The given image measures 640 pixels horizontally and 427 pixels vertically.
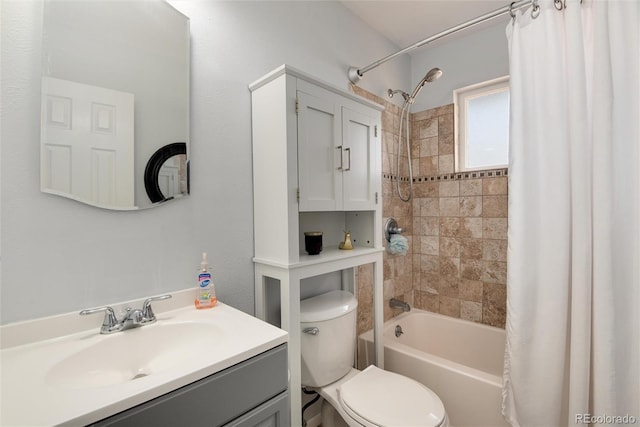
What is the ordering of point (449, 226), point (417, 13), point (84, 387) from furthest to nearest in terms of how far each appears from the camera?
point (449, 226), point (417, 13), point (84, 387)

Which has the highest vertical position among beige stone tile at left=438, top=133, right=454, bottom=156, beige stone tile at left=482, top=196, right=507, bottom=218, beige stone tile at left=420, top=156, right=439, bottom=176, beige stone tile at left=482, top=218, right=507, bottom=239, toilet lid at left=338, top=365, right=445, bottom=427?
beige stone tile at left=438, top=133, right=454, bottom=156

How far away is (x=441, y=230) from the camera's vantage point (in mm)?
2244

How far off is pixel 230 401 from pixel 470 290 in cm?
192

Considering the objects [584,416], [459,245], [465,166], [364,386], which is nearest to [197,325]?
[364,386]

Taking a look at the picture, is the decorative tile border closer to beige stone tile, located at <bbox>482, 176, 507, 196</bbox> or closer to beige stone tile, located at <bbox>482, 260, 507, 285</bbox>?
beige stone tile, located at <bbox>482, 176, 507, 196</bbox>

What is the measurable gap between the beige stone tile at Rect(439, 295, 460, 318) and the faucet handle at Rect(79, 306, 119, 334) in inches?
84.0

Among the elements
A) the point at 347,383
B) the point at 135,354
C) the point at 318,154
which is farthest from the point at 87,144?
the point at 347,383

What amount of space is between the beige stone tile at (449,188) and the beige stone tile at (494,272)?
1.79ft

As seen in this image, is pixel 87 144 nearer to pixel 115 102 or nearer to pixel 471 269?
pixel 115 102

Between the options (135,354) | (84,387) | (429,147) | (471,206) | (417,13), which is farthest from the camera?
(429,147)

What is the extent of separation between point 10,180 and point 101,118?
1.00 ft

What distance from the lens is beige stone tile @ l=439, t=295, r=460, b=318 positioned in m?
2.16

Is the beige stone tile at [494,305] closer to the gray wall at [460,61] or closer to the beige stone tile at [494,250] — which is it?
the beige stone tile at [494,250]

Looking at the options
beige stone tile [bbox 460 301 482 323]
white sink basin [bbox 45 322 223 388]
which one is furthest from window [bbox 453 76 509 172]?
white sink basin [bbox 45 322 223 388]
